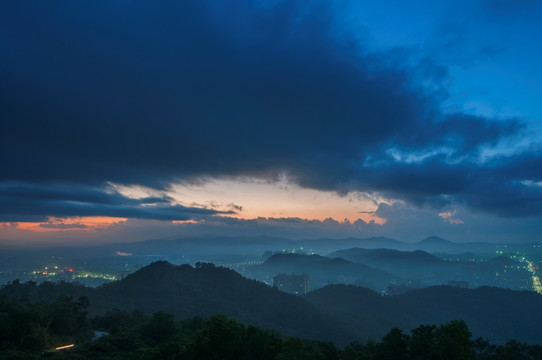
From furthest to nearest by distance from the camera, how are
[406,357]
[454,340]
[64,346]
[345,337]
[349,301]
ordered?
[349,301] < [345,337] < [64,346] < [406,357] < [454,340]

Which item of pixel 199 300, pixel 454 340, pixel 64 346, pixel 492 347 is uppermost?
pixel 454 340

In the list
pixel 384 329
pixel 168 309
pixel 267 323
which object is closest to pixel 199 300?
pixel 168 309

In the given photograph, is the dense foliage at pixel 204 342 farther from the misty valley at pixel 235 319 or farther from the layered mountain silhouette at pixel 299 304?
the layered mountain silhouette at pixel 299 304

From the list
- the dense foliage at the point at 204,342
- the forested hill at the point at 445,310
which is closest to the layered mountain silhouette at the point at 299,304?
the forested hill at the point at 445,310

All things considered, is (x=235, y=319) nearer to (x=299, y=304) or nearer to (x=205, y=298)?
(x=205, y=298)

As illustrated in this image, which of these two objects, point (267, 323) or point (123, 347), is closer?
point (123, 347)

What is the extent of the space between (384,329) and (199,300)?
265 feet

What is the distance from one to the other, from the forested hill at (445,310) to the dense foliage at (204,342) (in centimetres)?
11547

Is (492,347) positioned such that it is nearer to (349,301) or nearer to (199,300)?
(199,300)

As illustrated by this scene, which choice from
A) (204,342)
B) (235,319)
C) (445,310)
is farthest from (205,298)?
(445,310)

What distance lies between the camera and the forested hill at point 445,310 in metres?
153

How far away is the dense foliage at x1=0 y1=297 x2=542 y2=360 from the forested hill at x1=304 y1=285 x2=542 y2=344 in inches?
4546

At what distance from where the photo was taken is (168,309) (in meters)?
112

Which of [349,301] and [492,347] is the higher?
[492,347]
